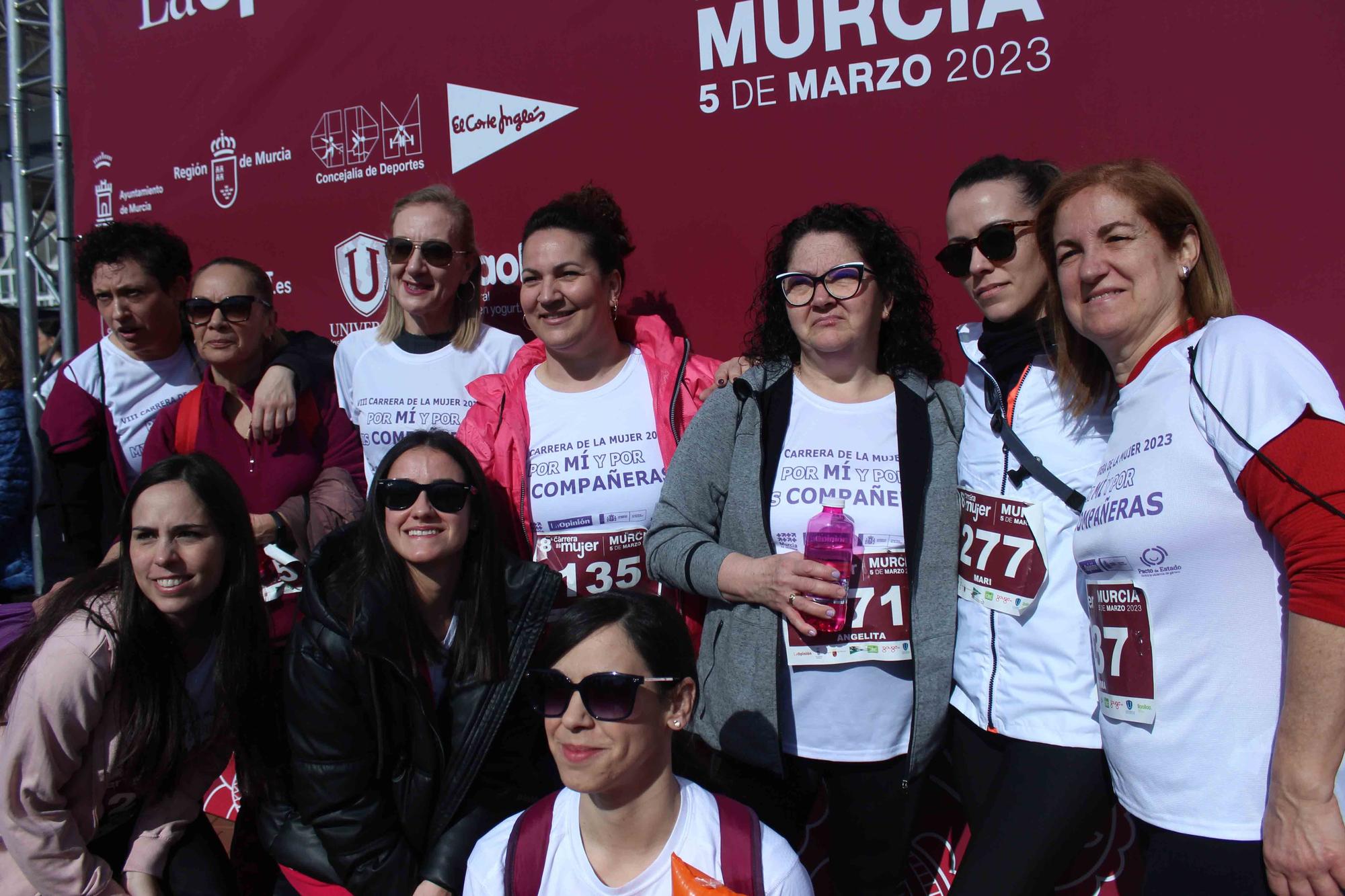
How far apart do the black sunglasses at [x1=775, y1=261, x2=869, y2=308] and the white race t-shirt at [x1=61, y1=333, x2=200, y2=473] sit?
2.43 m

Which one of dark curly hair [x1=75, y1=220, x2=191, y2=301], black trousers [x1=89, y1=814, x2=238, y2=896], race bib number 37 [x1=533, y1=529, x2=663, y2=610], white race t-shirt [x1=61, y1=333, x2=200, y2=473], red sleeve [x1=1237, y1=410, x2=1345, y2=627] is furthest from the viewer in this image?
white race t-shirt [x1=61, y1=333, x2=200, y2=473]

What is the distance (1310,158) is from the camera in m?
2.74

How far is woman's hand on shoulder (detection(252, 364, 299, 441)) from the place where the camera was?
2.96m

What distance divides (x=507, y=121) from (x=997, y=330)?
2575 mm

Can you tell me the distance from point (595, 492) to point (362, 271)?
2.38 metres

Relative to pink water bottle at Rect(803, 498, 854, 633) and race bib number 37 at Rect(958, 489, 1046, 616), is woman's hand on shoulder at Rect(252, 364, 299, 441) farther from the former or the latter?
race bib number 37 at Rect(958, 489, 1046, 616)

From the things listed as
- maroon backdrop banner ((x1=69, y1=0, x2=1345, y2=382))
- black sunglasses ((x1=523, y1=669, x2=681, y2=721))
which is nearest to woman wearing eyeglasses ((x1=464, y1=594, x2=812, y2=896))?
black sunglasses ((x1=523, y1=669, x2=681, y2=721))

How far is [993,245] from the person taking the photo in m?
2.09

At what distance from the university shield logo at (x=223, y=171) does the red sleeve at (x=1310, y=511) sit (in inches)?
185

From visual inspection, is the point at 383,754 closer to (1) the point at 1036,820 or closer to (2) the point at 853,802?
(2) the point at 853,802

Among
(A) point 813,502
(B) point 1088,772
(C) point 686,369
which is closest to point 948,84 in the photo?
(C) point 686,369

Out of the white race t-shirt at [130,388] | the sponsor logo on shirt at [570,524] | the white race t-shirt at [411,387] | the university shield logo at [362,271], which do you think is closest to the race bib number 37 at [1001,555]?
the sponsor logo on shirt at [570,524]

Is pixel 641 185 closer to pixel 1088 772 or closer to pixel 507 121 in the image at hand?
pixel 507 121

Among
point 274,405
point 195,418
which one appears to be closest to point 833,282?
point 274,405
